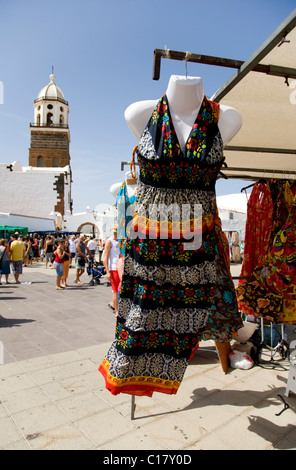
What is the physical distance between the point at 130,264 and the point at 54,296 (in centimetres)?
616

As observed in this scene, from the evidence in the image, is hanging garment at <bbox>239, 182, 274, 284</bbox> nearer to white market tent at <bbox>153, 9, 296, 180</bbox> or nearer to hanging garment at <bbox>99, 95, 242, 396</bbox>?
white market tent at <bbox>153, 9, 296, 180</bbox>

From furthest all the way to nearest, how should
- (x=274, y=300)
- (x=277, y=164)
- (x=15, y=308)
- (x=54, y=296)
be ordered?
(x=54, y=296), (x=15, y=308), (x=277, y=164), (x=274, y=300)

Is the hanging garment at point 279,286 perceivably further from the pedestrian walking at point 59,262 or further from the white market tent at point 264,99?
the pedestrian walking at point 59,262

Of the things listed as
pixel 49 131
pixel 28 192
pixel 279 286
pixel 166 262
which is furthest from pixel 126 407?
pixel 49 131

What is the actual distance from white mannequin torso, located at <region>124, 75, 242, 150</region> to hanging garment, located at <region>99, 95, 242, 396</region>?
0.05 m

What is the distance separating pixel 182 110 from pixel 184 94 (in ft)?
0.29

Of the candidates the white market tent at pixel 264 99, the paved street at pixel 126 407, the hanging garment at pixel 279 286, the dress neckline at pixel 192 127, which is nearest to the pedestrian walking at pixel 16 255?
the paved street at pixel 126 407

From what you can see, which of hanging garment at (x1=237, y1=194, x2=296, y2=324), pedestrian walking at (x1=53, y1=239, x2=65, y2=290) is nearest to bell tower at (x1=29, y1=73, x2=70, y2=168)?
pedestrian walking at (x1=53, y1=239, x2=65, y2=290)

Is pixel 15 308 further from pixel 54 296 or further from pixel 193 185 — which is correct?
pixel 193 185

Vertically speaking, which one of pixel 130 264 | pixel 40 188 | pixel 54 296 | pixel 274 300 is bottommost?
pixel 54 296

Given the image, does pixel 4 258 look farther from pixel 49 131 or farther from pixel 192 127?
pixel 49 131

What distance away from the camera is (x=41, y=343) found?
388 cm

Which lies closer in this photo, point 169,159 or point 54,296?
point 169,159
